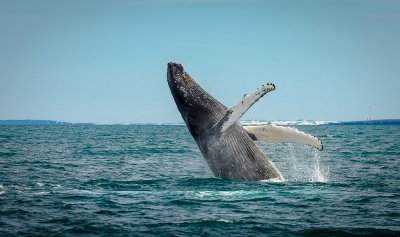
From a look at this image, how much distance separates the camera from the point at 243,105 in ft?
36.8

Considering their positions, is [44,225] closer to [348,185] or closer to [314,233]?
[314,233]

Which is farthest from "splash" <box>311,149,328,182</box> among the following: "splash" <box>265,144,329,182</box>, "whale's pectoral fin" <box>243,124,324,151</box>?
"whale's pectoral fin" <box>243,124,324,151</box>

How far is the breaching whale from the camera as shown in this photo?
1227 cm

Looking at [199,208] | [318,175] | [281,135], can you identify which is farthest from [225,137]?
[318,175]

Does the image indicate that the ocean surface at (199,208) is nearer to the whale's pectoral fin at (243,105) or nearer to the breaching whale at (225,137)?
the breaching whale at (225,137)

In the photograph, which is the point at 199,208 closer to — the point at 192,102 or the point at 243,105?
the point at 243,105

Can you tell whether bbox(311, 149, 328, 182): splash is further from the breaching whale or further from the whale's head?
the whale's head

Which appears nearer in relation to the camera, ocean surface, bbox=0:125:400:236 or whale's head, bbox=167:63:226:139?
ocean surface, bbox=0:125:400:236

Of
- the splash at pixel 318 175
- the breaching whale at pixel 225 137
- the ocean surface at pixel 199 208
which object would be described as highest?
the breaching whale at pixel 225 137

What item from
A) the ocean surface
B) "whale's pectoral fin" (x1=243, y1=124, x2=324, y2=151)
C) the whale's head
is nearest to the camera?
the ocean surface

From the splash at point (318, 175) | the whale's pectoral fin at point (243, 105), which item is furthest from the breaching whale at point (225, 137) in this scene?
the splash at point (318, 175)

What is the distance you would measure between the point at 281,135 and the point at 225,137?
52.7 inches

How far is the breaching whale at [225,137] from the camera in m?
12.3

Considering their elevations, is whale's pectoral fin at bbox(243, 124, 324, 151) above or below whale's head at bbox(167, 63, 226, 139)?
below
